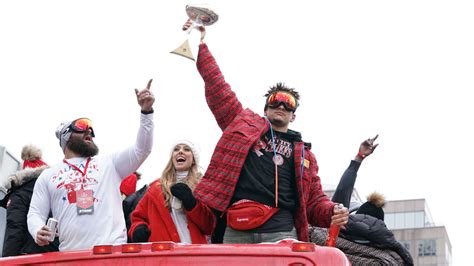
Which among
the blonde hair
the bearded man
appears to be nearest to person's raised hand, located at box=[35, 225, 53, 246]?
the bearded man

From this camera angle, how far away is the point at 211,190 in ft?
23.4

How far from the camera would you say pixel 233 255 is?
5473 millimetres

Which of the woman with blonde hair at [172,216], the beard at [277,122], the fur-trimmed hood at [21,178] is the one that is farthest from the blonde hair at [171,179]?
the fur-trimmed hood at [21,178]

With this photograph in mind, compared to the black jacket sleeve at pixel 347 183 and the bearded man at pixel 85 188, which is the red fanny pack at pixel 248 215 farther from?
the black jacket sleeve at pixel 347 183

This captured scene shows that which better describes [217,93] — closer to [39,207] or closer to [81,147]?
[81,147]

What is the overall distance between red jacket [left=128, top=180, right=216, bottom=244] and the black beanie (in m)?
1.57

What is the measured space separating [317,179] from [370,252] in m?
0.74

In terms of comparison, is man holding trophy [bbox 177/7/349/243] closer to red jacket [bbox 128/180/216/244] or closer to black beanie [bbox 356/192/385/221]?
red jacket [bbox 128/180/216/244]

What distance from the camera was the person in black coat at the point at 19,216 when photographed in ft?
25.8

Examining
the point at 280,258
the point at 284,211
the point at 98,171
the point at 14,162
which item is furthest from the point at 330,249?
the point at 14,162

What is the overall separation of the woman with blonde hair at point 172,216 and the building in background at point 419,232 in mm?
41175

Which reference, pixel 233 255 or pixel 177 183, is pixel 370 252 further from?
pixel 233 255

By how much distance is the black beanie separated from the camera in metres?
8.30

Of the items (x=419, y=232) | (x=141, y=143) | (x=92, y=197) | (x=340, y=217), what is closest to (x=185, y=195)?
(x=141, y=143)
